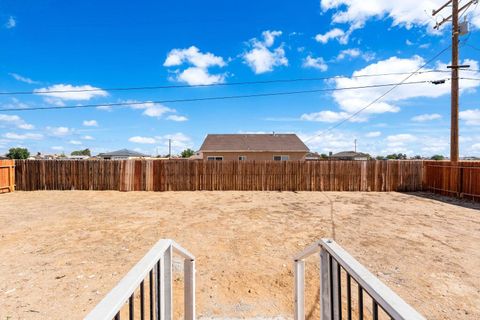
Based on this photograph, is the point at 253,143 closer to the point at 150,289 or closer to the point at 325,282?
the point at 325,282

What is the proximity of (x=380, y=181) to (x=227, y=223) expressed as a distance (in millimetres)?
9995

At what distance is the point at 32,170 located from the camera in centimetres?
1310

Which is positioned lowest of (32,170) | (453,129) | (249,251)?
(249,251)

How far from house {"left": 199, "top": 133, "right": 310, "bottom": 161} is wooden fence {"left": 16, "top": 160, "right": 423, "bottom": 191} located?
8419 millimetres

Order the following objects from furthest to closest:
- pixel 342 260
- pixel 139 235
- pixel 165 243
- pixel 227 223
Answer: pixel 227 223 → pixel 139 235 → pixel 165 243 → pixel 342 260

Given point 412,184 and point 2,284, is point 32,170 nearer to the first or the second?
point 2,284

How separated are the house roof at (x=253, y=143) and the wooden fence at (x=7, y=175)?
40.4 feet

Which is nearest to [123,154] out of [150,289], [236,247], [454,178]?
[236,247]

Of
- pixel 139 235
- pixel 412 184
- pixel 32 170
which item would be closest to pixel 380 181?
pixel 412 184

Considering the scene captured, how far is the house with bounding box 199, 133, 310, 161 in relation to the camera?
72.1 ft

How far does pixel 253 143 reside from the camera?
23.3 metres

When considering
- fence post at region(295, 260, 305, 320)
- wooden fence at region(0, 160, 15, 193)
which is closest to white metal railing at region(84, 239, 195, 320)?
fence post at region(295, 260, 305, 320)

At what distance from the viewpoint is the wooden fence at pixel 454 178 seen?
10.2 meters

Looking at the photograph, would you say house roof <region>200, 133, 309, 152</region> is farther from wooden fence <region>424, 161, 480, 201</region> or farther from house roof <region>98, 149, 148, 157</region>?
house roof <region>98, 149, 148, 157</region>
